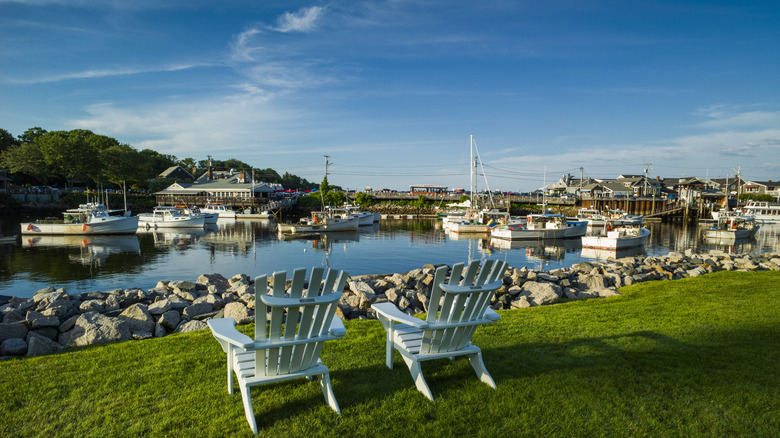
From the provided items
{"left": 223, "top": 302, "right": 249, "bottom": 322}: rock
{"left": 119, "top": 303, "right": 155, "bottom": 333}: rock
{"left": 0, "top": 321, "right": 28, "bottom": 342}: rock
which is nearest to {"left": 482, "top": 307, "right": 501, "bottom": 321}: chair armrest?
{"left": 223, "top": 302, "right": 249, "bottom": 322}: rock

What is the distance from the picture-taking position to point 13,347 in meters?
5.26

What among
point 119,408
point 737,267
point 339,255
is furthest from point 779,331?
point 339,255

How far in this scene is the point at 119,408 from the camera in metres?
3.51

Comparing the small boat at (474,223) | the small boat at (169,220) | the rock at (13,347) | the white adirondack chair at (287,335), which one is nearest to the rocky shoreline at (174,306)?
the rock at (13,347)

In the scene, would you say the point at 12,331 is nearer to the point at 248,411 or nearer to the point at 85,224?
the point at 248,411

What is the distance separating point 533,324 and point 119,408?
501 centimetres

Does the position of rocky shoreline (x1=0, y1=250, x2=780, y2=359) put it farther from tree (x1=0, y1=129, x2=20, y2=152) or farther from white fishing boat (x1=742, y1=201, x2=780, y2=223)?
tree (x1=0, y1=129, x2=20, y2=152)

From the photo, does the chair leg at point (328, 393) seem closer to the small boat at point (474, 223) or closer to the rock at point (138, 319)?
the rock at point (138, 319)

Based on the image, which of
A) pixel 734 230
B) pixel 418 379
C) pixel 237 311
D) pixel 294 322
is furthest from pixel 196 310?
pixel 734 230

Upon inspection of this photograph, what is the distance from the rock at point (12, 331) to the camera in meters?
5.65

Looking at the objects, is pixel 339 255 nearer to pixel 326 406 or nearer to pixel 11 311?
pixel 11 311

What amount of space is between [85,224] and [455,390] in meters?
41.7

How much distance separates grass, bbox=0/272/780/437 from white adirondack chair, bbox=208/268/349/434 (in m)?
0.31

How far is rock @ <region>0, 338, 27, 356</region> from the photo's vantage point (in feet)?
17.1
